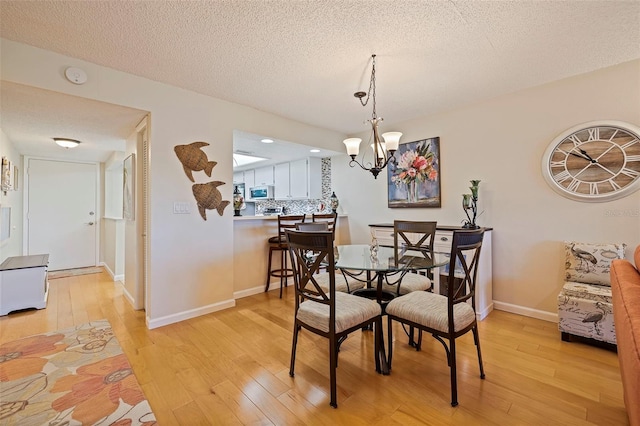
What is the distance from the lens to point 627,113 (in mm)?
2465

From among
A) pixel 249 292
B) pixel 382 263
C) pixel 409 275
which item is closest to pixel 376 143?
pixel 382 263

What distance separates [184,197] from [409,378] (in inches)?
102

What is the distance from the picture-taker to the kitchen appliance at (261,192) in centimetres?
612

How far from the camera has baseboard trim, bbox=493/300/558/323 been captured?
2.86 m

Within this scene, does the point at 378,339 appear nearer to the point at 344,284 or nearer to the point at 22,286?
the point at 344,284

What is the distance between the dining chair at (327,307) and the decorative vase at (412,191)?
2.32 m

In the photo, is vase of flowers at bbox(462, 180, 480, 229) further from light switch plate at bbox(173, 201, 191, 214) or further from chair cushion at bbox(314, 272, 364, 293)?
light switch plate at bbox(173, 201, 191, 214)

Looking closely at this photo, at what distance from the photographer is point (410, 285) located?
7.96ft

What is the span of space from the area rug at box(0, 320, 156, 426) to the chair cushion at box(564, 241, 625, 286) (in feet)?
11.4

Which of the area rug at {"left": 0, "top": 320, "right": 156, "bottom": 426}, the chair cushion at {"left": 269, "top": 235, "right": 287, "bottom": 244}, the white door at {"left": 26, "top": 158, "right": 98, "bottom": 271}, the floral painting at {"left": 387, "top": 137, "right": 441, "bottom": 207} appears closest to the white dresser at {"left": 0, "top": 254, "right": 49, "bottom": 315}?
the area rug at {"left": 0, "top": 320, "right": 156, "bottom": 426}

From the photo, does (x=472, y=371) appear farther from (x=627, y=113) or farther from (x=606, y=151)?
(x=627, y=113)

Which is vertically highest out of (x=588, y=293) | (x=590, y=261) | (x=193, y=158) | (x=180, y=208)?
(x=193, y=158)

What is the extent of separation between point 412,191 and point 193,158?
2.81 m

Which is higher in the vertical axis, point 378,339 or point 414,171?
point 414,171
